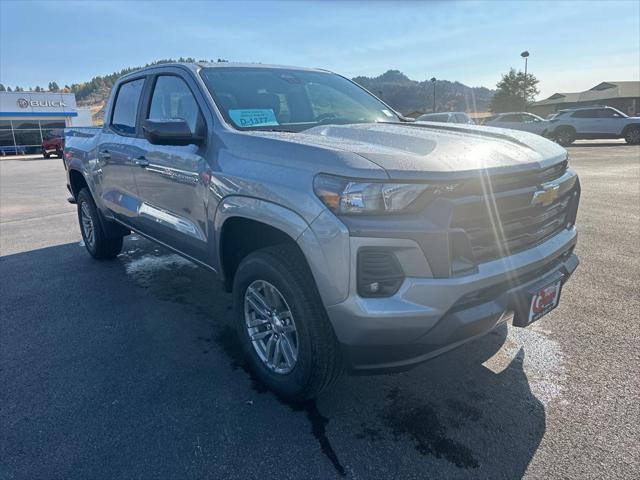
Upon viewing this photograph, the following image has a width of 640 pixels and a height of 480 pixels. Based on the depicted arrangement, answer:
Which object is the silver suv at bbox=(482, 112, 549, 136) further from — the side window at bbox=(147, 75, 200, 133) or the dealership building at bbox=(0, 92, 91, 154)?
the dealership building at bbox=(0, 92, 91, 154)

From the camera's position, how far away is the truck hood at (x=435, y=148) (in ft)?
7.28

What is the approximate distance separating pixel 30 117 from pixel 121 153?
43403 millimetres

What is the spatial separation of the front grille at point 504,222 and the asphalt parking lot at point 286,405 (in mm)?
913

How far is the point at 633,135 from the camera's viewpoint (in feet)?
70.2

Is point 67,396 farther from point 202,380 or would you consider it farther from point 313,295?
point 313,295

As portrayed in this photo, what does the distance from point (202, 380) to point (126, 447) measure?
665 mm

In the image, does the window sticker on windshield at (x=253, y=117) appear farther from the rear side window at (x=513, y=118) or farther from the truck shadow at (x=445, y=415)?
the rear side window at (x=513, y=118)

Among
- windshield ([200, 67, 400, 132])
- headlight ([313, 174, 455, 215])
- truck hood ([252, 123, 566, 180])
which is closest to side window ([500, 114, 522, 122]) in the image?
windshield ([200, 67, 400, 132])

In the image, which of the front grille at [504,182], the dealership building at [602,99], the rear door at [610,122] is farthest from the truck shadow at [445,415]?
the dealership building at [602,99]

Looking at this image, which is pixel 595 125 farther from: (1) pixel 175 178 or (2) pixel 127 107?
(1) pixel 175 178

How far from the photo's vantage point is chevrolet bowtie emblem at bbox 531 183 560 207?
2.54m

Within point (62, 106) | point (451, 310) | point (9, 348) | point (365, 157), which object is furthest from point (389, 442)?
point (62, 106)

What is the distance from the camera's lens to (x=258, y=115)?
3.24 meters

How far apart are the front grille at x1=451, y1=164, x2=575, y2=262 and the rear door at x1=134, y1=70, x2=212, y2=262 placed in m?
1.62
